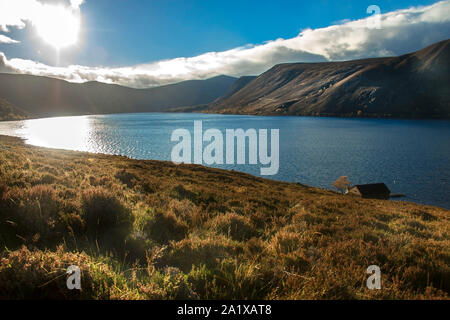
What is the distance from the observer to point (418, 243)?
6.91 metres

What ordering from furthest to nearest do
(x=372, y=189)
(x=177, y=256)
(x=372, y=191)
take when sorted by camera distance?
(x=372, y=189) → (x=372, y=191) → (x=177, y=256)

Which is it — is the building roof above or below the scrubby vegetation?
below

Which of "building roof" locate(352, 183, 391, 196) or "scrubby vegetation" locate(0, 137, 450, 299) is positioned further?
"building roof" locate(352, 183, 391, 196)

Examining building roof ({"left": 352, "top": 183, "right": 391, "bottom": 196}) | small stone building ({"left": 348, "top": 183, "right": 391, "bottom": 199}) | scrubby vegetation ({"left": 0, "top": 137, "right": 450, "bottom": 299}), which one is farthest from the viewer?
building roof ({"left": 352, "top": 183, "right": 391, "bottom": 196})

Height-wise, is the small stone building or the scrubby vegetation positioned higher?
the scrubby vegetation

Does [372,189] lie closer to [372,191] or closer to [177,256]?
[372,191]

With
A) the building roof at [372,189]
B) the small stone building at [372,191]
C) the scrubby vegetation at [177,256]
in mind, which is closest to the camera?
the scrubby vegetation at [177,256]

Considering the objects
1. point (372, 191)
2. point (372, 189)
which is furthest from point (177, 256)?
point (372, 189)

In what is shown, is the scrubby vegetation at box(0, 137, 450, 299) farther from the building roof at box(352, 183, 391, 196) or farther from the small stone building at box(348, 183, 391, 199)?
the building roof at box(352, 183, 391, 196)

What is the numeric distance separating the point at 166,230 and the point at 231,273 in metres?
3.04

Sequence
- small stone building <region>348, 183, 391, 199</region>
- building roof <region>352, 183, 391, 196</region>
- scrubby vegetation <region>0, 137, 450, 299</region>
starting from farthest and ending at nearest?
building roof <region>352, 183, 391, 196</region>
small stone building <region>348, 183, 391, 199</region>
scrubby vegetation <region>0, 137, 450, 299</region>

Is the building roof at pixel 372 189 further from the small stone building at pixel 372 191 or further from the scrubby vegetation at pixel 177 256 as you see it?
the scrubby vegetation at pixel 177 256

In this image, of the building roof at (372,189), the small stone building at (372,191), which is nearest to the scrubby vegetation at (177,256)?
the small stone building at (372,191)

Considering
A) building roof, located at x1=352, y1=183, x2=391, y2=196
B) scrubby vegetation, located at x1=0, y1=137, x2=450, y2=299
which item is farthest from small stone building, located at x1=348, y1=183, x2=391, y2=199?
scrubby vegetation, located at x1=0, y1=137, x2=450, y2=299
